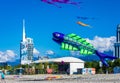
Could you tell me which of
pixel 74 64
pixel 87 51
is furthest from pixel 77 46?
pixel 74 64

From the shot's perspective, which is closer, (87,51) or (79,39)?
(79,39)

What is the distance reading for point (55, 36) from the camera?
6481 cm

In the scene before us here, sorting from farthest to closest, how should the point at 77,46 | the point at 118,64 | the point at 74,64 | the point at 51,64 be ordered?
the point at 51,64 < the point at 74,64 < the point at 118,64 < the point at 77,46

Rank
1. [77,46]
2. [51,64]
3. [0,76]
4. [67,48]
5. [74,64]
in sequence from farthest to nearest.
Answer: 1. [51,64]
2. [74,64]
3. [0,76]
4. [77,46]
5. [67,48]

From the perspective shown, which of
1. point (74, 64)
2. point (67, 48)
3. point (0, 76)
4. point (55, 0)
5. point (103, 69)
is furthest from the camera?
point (74, 64)

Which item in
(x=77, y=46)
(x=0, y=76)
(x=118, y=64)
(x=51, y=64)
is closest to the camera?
(x=77, y=46)

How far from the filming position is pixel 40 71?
479ft

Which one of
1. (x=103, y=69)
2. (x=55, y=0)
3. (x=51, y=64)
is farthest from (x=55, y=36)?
(x=51, y=64)

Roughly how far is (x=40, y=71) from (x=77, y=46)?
265 ft

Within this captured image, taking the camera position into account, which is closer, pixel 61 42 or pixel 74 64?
pixel 61 42

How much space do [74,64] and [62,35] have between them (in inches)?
3584

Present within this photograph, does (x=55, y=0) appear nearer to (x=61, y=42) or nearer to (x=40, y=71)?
(x=61, y=42)

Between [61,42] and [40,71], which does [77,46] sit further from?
[40,71]

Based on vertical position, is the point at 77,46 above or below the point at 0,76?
above
